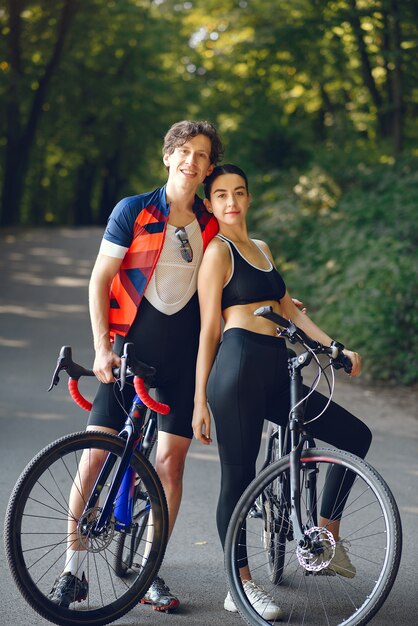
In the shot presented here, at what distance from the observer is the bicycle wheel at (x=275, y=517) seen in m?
3.92

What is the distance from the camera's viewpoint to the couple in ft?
12.8

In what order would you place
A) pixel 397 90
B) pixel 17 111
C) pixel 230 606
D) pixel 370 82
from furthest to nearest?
pixel 17 111, pixel 370 82, pixel 397 90, pixel 230 606

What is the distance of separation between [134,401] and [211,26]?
58.9 feet

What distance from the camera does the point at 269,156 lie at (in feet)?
57.8

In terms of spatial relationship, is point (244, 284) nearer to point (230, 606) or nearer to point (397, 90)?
point (230, 606)

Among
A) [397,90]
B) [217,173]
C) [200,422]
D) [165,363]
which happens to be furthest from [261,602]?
[397,90]

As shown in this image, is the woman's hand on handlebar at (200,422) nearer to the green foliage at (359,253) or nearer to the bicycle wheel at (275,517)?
the bicycle wheel at (275,517)

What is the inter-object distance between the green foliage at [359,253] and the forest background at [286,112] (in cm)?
2

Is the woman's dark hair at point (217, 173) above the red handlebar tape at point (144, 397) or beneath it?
above

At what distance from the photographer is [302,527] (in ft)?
12.4

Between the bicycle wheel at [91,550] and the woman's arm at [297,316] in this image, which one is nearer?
the bicycle wheel at [91,550]

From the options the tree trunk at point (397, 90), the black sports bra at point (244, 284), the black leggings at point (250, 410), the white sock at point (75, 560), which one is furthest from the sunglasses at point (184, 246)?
the tree trunk at point (397, 90)

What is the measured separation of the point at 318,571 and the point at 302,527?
207mm

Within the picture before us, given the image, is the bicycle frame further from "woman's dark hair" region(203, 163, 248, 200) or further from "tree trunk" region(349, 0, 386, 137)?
"tree trunk" region(349, 0, 386, 137)
